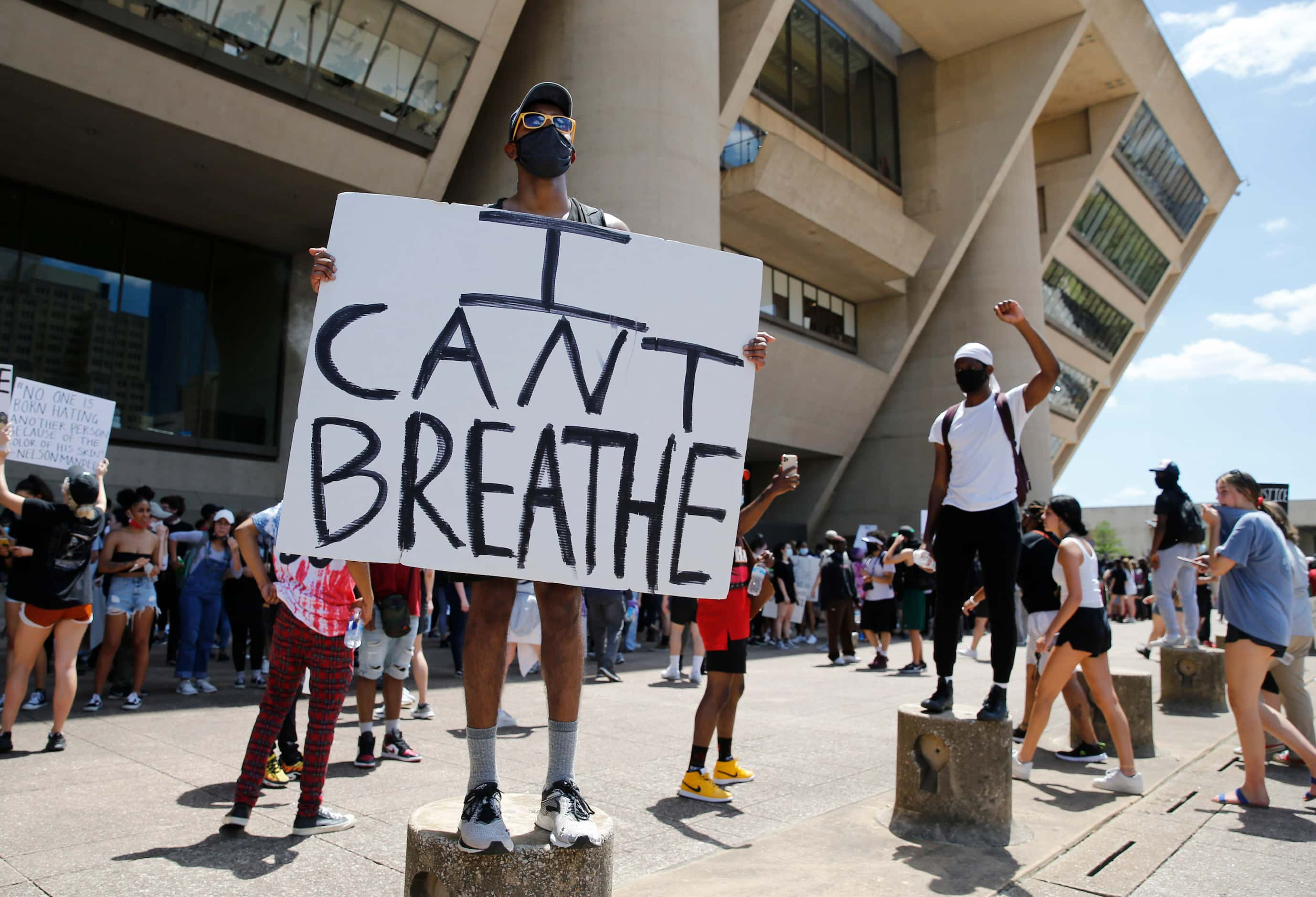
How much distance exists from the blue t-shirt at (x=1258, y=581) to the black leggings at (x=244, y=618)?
313 inches

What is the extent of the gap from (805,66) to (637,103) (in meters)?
11.4

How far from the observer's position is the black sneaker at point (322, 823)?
4.14 m

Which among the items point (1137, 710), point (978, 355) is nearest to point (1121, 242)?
point (1137, 710)

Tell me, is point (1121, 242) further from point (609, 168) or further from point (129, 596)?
point (129, 596)

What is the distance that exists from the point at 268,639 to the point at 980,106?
27087mm

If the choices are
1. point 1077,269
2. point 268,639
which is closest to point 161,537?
point 268,639

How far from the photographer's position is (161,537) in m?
8.04

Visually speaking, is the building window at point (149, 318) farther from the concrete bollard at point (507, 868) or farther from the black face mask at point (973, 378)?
the concrete bollard at point (507, 868)

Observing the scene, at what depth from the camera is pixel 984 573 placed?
15.1 feet

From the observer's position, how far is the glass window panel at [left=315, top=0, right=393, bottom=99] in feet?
50.4

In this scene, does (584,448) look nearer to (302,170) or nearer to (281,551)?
(281,551)

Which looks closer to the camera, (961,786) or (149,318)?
(961,786)

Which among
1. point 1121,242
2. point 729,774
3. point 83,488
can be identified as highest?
point 1121,242

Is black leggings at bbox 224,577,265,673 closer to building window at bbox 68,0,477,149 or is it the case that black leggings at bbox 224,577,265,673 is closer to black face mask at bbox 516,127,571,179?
black face mask at bbox 516,127,571,179
